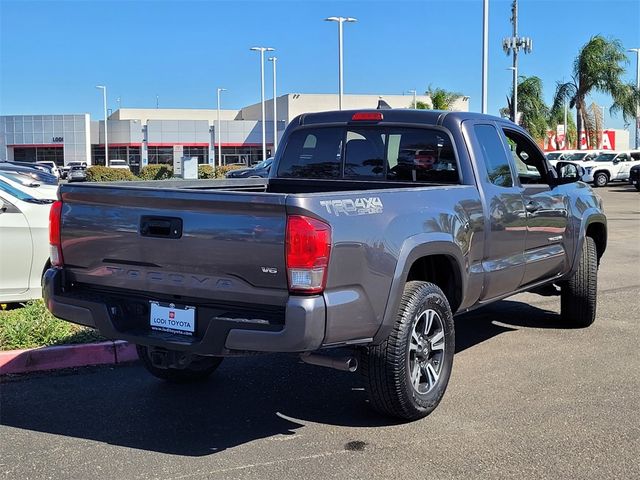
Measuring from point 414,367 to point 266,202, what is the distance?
159 cm

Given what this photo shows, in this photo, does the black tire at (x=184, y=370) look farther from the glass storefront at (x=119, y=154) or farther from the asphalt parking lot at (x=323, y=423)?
the glass storefront at (x=119, y=154)

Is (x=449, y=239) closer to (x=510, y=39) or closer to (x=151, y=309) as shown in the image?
(x=151, y=309)

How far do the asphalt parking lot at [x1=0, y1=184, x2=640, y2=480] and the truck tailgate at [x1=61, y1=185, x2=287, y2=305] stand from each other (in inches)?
37.2

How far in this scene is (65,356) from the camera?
5.95 meters

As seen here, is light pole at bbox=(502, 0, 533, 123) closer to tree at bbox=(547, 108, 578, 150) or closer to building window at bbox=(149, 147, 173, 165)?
tree at bbox=(547, 108, 578, 150)

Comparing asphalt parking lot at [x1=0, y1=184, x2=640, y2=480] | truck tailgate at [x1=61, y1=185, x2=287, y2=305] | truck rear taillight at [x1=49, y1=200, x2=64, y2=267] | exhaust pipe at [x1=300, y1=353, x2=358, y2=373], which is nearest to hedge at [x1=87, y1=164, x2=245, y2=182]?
asphalt parking lot at [x1=0, y1=184, x2=640, y2=480]

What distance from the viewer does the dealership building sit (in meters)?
76.2

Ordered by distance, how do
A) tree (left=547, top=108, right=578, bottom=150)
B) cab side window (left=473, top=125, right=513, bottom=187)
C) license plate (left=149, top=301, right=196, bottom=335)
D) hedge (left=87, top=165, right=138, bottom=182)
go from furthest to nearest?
1. tree (left=547, top=108, right=578, bottom=150)
2. hedge (left=87, top=165, right=138, bottom=182)
3. cab side window (left=473, top=125, right=513, bottom=187)
4. license plate (left=149, top=301, right=196, bottom=335)

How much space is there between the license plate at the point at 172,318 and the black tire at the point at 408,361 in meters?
1.07

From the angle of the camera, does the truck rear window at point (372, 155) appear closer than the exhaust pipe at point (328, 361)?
No

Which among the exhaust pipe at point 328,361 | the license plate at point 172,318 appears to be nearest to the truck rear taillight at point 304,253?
the exhaust pipe at point 328,361

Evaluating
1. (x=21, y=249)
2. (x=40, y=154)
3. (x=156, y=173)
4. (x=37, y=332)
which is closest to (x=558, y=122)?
(x=156, y=173)

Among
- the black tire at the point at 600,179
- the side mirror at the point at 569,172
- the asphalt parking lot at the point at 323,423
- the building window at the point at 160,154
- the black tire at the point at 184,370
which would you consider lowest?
the asphalt parking lot at the point at 323,423

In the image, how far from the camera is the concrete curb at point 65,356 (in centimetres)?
582
